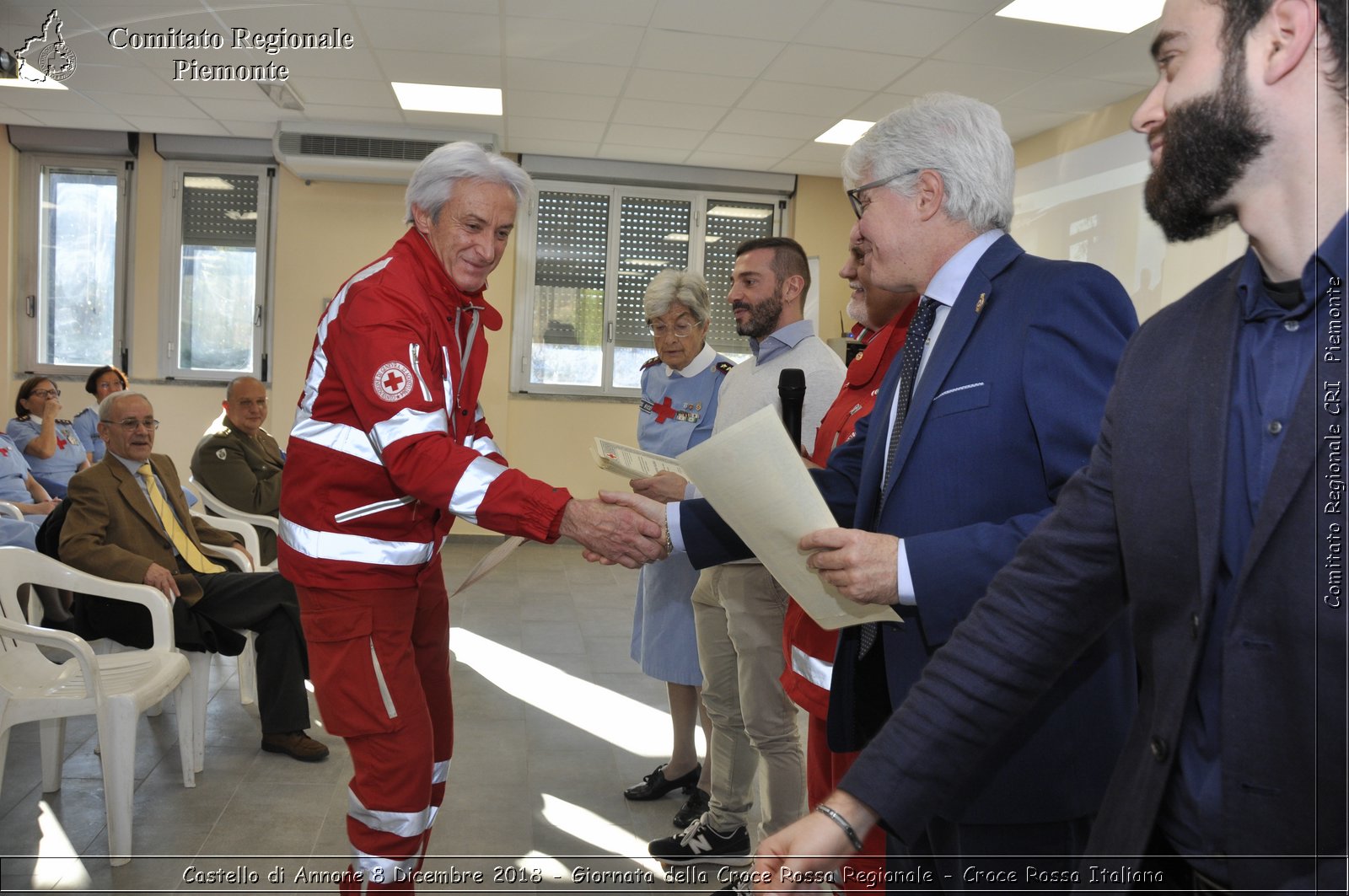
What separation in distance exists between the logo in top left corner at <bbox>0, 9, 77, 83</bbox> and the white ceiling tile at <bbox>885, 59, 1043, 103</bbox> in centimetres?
506

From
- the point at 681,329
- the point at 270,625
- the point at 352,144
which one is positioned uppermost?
the point at 352,144

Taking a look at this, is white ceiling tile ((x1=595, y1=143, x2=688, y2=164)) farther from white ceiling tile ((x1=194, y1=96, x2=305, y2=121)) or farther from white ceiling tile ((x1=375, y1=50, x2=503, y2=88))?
white ceiling tile ((x1=194, y1=96, x2=305, y2=121))

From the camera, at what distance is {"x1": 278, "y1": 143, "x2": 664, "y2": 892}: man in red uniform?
1.88 meters

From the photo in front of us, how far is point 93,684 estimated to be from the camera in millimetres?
2688

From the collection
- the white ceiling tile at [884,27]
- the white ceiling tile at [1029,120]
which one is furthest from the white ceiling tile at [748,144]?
the white ceiling tile at [884,27]

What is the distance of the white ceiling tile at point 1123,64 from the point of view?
523 centimetres

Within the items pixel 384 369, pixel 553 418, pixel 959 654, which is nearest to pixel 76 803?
pixel 384 369

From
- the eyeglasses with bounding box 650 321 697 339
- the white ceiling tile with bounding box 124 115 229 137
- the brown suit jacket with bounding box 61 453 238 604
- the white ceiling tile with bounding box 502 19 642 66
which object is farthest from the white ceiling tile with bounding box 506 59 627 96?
the brown suit jacket with bounding box 61 453 238 604

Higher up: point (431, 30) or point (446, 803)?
point (431, 30)

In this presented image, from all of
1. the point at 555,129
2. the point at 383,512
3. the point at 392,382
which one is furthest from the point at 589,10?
the point at 383,512

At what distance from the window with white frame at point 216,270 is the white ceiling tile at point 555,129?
2522 millimetres

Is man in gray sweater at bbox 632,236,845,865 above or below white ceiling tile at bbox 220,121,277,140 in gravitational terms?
below

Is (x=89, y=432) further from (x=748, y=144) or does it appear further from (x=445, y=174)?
(x=445, y=174)

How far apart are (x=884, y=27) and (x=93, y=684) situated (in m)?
4.74
